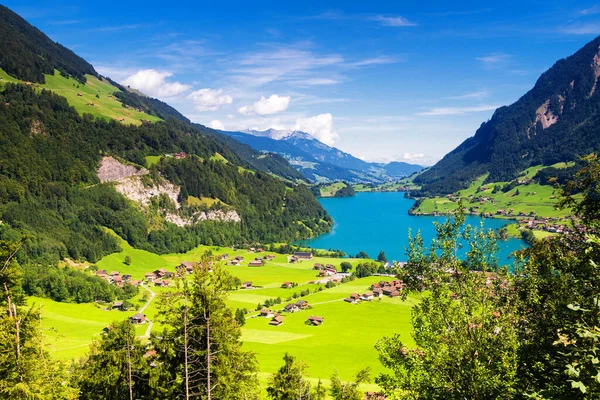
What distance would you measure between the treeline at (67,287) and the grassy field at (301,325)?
390cm

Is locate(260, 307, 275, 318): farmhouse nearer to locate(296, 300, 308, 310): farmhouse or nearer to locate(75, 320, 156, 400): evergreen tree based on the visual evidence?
locate(296, 300, 308, 310): farmhouse

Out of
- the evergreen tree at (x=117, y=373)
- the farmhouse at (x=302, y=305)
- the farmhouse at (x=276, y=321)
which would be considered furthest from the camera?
the farmhouse at (x=302, y=305)

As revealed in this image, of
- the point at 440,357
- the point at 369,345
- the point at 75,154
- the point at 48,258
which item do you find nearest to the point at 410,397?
the point at 440,357

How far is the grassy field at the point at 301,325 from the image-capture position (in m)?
69.7

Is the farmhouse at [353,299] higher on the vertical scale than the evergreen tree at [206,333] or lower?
lower

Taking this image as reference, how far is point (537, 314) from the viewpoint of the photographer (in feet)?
57.0

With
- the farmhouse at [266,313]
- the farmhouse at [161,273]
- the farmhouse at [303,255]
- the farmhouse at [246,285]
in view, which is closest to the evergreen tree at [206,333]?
the farmhouse at [266,313]

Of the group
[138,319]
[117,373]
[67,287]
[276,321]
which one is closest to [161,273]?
[67,287]

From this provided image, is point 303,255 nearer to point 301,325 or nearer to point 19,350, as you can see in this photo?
point 301,325

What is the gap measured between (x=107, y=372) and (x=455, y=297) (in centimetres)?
2849

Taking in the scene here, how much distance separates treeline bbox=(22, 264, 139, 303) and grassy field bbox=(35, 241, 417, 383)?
12.8ft

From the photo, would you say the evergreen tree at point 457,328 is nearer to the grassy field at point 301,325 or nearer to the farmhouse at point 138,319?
the grassy field at point 301,325

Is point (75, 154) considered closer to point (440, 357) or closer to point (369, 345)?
point (369, 345)

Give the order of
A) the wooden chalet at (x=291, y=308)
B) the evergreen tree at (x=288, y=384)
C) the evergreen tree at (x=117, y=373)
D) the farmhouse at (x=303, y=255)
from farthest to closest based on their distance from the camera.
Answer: the farmhouse at (x=303, y=255) → the wooden chalet at (x=291, y=308) → the evergreen tree at (x=288, y=384) → the evergreen tree at (x=117, y=373)
